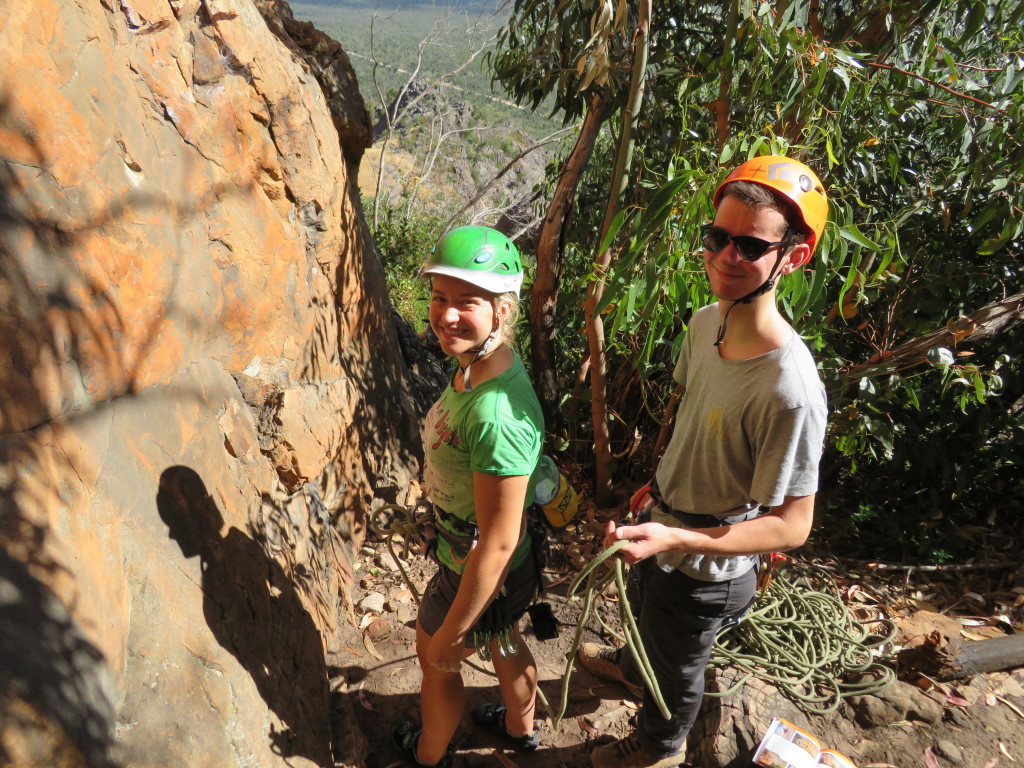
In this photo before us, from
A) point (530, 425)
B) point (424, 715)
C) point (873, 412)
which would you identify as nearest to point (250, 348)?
point (530, 425)

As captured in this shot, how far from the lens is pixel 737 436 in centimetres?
147

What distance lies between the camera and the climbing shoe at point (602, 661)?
260cm

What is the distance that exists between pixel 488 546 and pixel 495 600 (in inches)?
12.0

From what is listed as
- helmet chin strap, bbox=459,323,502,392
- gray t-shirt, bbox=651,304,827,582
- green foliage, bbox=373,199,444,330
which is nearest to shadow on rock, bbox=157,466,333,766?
helmet chin strap, bbox=459,323,502,392

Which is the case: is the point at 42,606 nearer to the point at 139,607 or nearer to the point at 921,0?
the point at 139,607

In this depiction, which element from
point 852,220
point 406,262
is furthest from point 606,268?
point 406,262

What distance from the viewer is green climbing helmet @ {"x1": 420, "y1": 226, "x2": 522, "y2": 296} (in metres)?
1.52

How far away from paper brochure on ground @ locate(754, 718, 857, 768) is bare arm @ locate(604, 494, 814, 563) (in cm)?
112

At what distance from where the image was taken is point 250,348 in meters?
2.17

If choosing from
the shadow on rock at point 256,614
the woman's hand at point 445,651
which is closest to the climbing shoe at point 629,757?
the woman's hand at point 445,651

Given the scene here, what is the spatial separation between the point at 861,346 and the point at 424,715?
2.99m

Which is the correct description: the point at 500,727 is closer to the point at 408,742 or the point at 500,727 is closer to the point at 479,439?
the point at 408,742

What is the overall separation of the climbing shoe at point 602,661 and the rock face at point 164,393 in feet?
3.37

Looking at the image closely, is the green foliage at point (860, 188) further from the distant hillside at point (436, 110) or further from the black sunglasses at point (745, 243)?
the distant hillside at point (436, 110)
